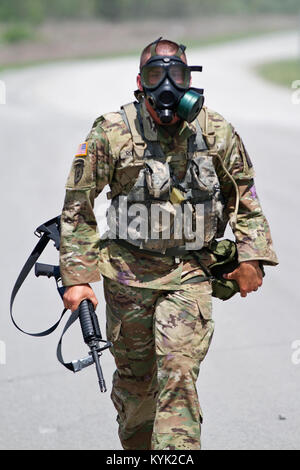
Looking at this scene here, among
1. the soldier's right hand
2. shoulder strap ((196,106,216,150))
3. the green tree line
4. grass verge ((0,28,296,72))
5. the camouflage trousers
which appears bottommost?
the camouflage trousers

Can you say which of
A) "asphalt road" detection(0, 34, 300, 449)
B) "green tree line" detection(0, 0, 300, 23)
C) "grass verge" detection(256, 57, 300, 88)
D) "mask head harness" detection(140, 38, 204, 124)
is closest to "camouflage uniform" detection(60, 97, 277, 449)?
"mask head harness" detection(140, 38, 204, 124)

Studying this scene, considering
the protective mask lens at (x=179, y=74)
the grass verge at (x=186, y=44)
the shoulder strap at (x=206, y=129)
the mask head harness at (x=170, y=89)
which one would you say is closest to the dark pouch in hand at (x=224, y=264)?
the shoulder strap at (x=206, y=129)

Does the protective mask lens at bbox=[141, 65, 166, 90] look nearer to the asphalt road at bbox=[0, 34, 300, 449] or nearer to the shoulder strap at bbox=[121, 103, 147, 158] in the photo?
the shoulder strap at bbox=[121, 103, 147, 158]

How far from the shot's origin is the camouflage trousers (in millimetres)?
3580

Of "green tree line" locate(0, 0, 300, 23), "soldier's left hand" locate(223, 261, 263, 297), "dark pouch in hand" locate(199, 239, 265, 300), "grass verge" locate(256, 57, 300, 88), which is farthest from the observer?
"green tree line" locate(0, 0, 300, 23)

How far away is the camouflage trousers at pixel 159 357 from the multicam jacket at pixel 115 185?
8cm

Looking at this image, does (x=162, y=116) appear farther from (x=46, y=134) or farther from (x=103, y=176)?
(x=46, y=134)

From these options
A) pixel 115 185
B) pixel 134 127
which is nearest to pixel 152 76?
pixel 134 127

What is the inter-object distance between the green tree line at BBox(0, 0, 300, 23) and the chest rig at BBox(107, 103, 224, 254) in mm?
67937

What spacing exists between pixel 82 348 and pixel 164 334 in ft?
8.94

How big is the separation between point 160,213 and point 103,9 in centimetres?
7965

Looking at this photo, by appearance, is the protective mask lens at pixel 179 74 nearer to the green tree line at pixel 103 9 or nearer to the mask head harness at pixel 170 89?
the mask head harness at pixel 170 89

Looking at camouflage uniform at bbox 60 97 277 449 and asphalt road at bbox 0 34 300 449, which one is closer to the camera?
camouflage uniform at bbox 60 97 277 449

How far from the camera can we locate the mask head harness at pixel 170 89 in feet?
12.2
